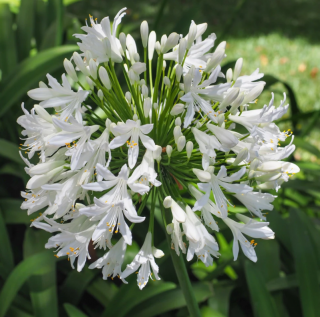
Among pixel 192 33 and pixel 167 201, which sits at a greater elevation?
pixel 192 33

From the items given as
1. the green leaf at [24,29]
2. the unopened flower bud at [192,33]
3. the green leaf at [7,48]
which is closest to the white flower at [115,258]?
the unopened flower bud at [192,33]

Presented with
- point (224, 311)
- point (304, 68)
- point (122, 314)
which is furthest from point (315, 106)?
point (122, 314)

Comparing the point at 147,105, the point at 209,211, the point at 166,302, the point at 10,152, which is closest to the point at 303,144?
the point at 166,302

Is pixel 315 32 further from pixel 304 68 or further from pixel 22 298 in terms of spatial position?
pixel 22 298

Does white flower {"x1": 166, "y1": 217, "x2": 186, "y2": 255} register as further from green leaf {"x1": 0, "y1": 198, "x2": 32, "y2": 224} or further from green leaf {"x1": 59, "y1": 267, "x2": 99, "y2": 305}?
green leaf {"x1": 0, "y1": 198, "x2": 32, "y2": 224}

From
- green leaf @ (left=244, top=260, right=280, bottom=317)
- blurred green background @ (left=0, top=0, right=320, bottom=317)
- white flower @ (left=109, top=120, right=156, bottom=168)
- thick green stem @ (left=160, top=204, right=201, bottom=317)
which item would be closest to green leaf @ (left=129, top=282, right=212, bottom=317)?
blurred green background @ (left=0, top=0, right=320, bottom=317)

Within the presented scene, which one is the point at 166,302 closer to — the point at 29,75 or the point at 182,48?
the point at 182,48

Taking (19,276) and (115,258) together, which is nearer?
(115,258)
